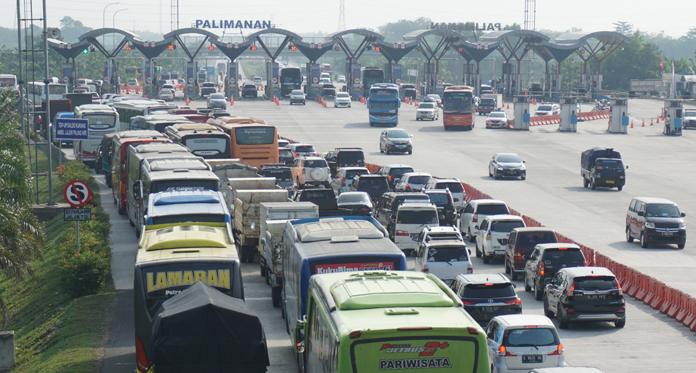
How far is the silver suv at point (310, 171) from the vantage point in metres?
43.2

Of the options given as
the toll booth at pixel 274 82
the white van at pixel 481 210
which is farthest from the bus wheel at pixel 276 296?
the toll booth at pixel 274 82

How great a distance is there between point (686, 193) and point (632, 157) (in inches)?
616

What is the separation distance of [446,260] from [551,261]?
2.73 m

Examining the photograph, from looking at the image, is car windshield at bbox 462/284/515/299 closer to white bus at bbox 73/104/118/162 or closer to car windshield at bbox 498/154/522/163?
car windshield at bbox 498/154/522/163

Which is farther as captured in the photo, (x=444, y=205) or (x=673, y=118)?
(x=673, y=118)

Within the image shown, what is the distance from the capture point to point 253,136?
144 feet

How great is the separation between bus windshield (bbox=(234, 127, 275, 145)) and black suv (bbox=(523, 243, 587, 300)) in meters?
21.6

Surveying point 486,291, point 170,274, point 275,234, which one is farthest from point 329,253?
point 275,234

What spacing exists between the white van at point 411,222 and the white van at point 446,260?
5.20m

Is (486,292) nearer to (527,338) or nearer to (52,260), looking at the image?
(527,338)

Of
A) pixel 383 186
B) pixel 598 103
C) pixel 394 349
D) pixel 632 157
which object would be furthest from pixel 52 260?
pixel 598 103

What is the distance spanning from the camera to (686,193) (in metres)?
46.5

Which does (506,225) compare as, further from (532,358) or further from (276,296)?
(532,358)

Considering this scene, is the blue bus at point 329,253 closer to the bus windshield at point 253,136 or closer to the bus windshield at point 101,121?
the bus windshield at point 253,136
